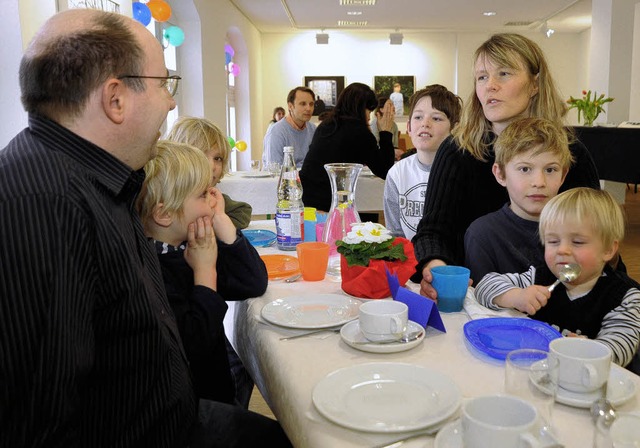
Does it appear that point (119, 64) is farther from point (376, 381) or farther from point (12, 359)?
point (376, 381)

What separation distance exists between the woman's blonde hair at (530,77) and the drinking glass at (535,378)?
111 centimetres

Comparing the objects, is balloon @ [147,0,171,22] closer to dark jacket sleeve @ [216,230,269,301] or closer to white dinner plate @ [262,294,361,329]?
dark jacket sleeve @ [216,230,269,301]

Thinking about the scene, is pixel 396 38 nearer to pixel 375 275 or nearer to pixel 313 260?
pixel 313 260

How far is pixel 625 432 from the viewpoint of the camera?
26.3 inches

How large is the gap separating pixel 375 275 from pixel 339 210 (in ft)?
1.40

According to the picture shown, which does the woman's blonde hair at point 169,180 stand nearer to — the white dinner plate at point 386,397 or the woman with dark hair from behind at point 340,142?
the white dinner plate at point 386,397

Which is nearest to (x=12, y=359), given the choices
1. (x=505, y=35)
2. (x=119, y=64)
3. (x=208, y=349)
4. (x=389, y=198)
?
(x=119, y=64)

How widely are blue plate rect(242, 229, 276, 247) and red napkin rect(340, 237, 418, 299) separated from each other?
71cm

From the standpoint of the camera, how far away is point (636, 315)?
1288 mm

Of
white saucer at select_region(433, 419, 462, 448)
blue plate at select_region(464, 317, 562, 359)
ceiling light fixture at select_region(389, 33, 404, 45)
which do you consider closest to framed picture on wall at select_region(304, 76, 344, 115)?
ceiling light fixture at select_region(389, 33, 404, 45)

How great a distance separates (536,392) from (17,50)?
3.35 m

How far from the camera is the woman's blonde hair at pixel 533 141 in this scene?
5.27ft

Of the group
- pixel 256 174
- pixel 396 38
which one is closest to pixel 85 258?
pixel 256 174

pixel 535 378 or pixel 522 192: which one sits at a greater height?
pixel 522 192
